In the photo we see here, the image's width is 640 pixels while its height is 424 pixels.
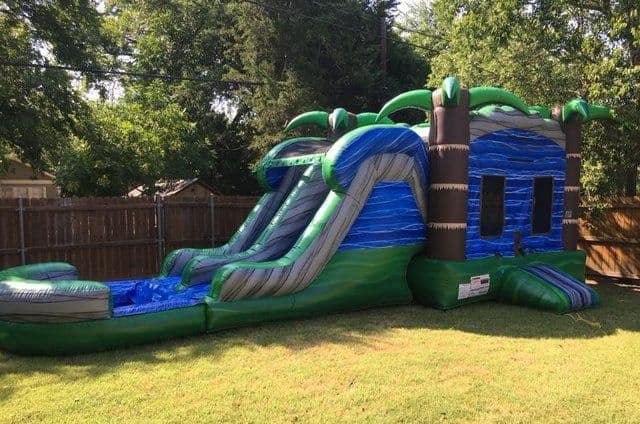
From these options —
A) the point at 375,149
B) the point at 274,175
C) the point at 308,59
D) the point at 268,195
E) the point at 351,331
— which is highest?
the point at 308,59

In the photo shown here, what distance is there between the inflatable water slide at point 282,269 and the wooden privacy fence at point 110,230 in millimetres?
2433

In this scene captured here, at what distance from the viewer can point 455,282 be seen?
6.80 metres

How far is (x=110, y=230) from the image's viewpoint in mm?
9195

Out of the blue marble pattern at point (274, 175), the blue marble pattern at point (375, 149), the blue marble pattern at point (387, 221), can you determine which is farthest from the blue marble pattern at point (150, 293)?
the blue marble pattern at point (375, 149)

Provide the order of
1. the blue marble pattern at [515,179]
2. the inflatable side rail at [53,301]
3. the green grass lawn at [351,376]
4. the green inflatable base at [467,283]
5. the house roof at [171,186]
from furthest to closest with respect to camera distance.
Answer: the house roof at [171,186] → the blue marble pattern at [515,179] → the green inflatable base at [467,283] → the inflatable side rail at [53,301] → the green grass lawn at [351,376]

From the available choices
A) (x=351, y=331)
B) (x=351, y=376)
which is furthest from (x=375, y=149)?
(x=351, y=376)

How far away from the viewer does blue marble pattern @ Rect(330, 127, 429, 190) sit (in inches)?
249

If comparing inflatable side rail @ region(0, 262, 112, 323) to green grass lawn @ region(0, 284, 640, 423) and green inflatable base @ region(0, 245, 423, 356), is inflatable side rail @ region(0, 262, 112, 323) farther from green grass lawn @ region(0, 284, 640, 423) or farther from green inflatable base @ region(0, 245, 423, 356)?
green grass lawn @ region(0, 284, 640, 423)

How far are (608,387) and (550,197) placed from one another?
15.1 feet

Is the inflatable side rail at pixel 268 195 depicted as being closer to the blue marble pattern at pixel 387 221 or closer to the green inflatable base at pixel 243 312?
the blue marble pattern at pixel 387 221

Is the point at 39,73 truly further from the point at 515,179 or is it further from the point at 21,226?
the point at 515,179

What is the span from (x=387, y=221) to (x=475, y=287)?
5.00 ft

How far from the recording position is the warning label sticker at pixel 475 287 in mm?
6891

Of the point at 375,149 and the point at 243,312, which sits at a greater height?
the point at 375,149
